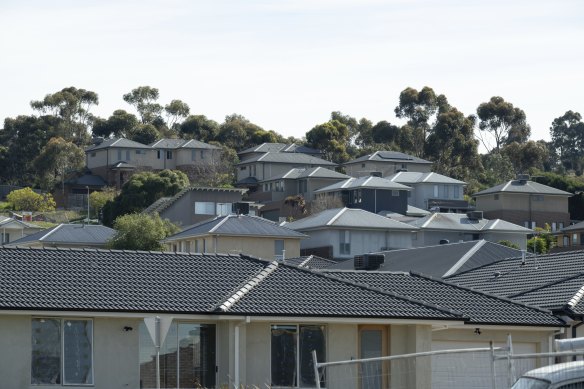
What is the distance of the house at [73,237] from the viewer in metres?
85.2

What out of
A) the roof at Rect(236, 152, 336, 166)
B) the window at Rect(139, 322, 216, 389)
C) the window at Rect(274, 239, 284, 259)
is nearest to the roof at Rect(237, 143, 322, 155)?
the roof at Rect(236, 152, 336, 166)

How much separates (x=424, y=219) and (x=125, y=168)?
38371mm

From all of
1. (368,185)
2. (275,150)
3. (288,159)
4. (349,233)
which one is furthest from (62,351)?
(275,150)

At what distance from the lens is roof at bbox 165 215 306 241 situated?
7612cm

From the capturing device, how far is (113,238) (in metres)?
83.1

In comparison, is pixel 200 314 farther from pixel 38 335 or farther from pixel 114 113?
pixel 114 113

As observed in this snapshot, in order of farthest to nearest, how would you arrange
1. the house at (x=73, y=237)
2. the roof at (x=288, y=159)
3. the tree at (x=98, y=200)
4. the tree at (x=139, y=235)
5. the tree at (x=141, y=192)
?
the roof at (x=288, y=159), the tree at (x=98, y=200), the tree at (x=141, y=192), the house at (x=73, y=237), the tree at (x=139, y=235)

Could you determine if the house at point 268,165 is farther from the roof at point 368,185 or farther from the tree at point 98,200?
the roof at point 368,185

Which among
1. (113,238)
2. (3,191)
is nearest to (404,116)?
(3,191)

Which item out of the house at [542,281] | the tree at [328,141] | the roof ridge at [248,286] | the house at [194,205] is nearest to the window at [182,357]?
the roof ridge at [248,286]

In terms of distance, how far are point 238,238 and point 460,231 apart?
28.1m

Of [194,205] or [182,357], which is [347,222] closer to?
[194,205]

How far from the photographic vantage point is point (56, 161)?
13712cm

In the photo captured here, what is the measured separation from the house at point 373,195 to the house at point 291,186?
743 centimetres
